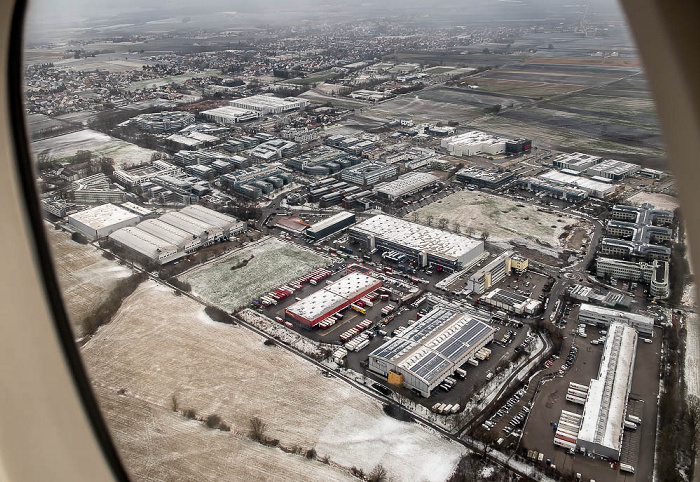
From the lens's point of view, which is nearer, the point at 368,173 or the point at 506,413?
the point at 506,413

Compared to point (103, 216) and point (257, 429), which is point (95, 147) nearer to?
point (103, 216)

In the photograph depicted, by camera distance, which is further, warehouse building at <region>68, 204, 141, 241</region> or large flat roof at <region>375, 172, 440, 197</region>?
large flat roof at <region>375, 172, 440, 197</region>

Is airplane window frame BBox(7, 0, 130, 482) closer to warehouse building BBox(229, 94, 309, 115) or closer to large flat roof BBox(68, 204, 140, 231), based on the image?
large flat roof BBox(68, 204, 140, 231)

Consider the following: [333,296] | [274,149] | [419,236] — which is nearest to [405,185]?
[419,236]

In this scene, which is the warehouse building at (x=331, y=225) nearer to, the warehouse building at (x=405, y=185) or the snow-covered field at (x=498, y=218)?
the snow-covered field at (x=498, y=218)

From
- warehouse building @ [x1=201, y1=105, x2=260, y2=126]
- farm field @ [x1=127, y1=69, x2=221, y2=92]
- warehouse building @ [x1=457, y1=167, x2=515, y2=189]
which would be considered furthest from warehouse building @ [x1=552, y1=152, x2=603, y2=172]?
farm field @ [x1=127, y1=69, x2=221, y2=92]

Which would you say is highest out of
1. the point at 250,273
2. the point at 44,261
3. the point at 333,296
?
the point at 44,261
